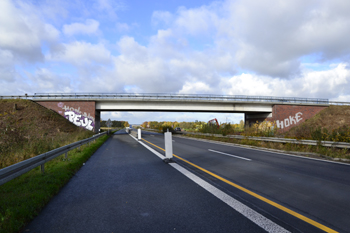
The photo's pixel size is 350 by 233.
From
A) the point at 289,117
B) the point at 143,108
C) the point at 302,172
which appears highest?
the point at 143,108

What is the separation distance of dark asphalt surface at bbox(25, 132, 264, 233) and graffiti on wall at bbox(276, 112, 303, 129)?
34.4 meters

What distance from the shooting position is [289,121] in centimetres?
3472

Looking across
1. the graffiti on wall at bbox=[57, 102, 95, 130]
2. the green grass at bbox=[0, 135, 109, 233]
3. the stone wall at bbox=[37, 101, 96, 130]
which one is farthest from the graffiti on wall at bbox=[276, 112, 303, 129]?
the green grass at bbox=[0, 135, 109, 233]

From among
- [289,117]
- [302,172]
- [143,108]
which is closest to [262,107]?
[289,117]

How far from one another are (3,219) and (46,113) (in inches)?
1237

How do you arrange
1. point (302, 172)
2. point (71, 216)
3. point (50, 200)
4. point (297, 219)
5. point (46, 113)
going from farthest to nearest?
point (46, 113), point (302, 172), point (50, 200), point (71, 216), point (297, 219)

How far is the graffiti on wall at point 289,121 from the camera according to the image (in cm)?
3469

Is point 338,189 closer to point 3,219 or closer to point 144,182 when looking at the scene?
point 144,182

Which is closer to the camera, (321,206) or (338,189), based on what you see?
(321,206)

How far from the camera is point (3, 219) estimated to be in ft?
9.95

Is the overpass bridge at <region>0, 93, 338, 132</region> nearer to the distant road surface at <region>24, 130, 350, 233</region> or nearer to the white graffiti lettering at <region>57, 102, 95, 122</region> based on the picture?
the white graffiti lettering at <region>57, 102, 95, 122</region>

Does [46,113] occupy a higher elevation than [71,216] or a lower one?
higher

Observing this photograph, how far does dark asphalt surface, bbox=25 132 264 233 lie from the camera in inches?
119

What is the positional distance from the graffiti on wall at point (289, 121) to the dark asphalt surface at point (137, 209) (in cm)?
3442
